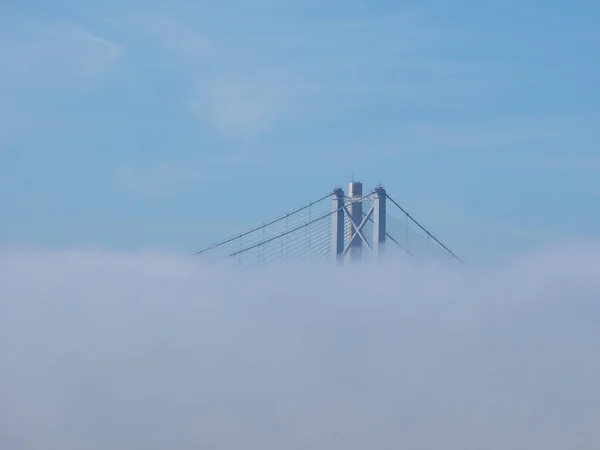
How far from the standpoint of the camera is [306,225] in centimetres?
2464

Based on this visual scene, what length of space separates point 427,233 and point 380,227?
9.04 ft

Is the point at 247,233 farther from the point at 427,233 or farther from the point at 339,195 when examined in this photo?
the point at 427,233

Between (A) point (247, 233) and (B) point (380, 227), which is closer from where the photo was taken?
(B) point (380, 227)

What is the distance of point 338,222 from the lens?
926 inches

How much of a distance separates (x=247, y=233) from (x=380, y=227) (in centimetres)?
399

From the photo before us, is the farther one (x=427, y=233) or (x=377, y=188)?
(x=427, y=233)

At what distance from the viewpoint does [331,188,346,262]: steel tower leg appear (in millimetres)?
23391

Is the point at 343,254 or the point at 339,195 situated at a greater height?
the point at 339,195

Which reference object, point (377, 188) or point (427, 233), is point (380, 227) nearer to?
point (377, 188)

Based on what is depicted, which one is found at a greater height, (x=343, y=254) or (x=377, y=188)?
(x=377, y=188)

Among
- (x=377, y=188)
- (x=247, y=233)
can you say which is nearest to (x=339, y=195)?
(x=377, y=188)

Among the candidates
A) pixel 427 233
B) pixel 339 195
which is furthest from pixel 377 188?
pixel 427 233

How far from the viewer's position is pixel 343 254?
23516 millimetres

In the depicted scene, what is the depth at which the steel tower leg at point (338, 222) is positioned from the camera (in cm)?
2339
